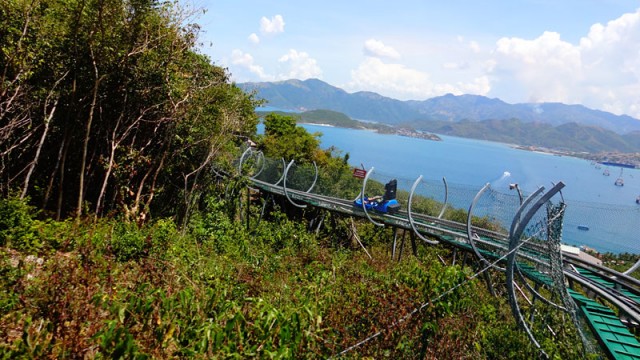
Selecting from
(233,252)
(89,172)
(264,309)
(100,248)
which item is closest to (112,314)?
(264,309)

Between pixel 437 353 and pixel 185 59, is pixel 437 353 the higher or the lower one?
the lower one

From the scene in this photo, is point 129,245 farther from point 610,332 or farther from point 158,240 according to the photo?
point 610,332

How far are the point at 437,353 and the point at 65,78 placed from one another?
→ 836 cm

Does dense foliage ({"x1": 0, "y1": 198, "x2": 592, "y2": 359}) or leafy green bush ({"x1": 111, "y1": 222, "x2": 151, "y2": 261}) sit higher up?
dense foliage ({"x1": 0, "y1": 198, "x2": 592, "y2": 359})

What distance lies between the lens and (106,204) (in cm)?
941

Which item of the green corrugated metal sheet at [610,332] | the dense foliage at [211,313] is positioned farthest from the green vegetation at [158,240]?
the green corrugated metal sheet at [610,332]

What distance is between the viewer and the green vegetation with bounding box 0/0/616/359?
2732 millimetres

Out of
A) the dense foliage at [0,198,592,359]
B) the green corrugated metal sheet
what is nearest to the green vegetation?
the dense foliage at [0,198,592,359]

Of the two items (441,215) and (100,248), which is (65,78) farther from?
(441,215)

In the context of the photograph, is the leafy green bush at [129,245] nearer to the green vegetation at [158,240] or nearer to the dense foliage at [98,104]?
the green vegetation at [158,240]

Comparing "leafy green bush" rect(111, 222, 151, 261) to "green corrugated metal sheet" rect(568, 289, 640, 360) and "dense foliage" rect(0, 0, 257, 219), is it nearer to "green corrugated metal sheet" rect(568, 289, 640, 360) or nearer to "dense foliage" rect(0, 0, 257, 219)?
"dense foliage" rect(0, 0, 257, 219)

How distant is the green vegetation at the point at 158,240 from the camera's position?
2.73m

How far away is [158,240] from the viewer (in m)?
7.27

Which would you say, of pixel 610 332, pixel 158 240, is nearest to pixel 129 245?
pixel 158 240
